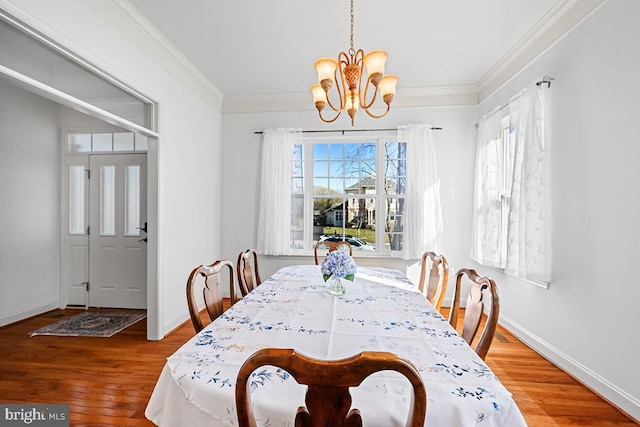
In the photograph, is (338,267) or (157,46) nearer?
(338,267)

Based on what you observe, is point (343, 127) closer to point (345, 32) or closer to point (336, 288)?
point (345, 32)

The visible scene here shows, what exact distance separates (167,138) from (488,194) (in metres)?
3.49

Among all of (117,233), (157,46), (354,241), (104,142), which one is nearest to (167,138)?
(157,46)

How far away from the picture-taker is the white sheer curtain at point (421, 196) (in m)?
3.73

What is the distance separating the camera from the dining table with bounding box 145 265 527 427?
787 mm

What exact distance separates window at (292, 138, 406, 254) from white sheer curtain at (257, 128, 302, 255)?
4.7 inches

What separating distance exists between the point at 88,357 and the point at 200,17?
2.97 metres

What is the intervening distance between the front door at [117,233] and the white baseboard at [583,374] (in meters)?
4.20

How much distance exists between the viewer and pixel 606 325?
6.40ft

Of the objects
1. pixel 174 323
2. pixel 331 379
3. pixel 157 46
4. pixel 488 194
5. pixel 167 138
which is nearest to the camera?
pixel 331 379

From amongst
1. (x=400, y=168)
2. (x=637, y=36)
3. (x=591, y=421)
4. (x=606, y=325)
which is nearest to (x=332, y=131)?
(x=400, y=168)

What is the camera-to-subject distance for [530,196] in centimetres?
260

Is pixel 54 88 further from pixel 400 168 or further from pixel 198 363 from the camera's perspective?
pixel 400 168

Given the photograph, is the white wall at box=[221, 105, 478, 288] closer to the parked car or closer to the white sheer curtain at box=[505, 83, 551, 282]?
the parked car
